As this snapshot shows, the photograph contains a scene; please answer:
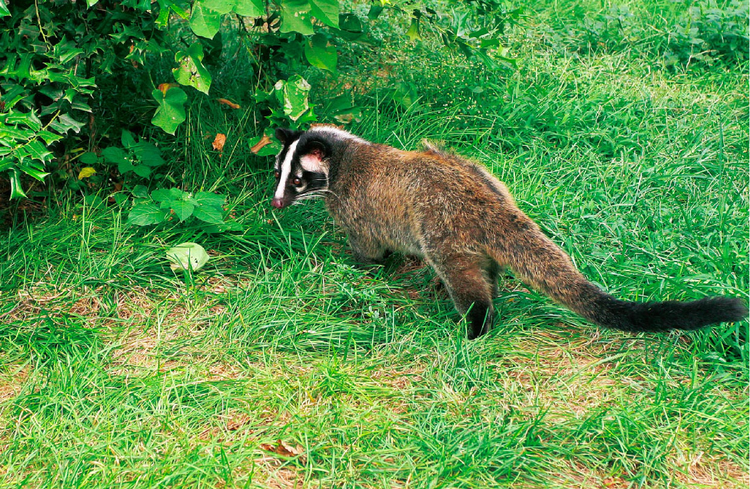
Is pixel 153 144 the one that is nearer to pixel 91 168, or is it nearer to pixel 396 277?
pixel 91 168

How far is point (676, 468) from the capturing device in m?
3.01

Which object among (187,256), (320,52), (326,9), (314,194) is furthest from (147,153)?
(326,9)

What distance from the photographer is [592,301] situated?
11.6 feet

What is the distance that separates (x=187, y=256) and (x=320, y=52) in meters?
1.45

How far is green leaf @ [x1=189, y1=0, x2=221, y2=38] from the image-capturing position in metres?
3.42

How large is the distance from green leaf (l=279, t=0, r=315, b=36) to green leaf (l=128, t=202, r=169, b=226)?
4.87ft

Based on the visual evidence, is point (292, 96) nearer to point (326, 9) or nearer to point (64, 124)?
point (326, 9)

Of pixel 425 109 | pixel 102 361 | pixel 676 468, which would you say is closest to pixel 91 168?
pixel 102 361

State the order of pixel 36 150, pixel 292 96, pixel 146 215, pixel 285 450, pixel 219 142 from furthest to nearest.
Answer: pixel 219 142, pixel 292 96, pixel 146 215, pixel 36 150, pixel 285 450

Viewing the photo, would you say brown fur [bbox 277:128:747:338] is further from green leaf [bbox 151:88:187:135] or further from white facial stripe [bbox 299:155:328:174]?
green leaf [bbox 151:88:187:135]

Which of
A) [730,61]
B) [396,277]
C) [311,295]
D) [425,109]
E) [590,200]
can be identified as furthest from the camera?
[730,61]

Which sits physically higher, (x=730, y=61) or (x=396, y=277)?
(x=730, y=61)

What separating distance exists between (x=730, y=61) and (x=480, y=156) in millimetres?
3242

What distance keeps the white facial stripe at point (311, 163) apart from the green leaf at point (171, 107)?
78cm
